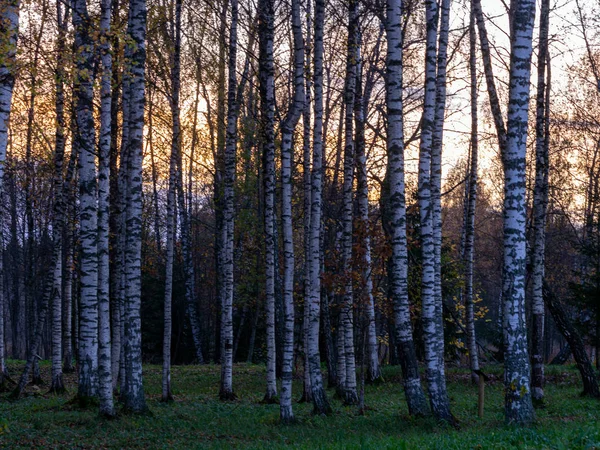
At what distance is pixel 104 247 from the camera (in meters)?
14.3

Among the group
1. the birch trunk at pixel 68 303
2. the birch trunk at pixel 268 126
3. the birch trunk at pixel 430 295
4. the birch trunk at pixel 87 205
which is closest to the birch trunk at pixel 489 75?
the birch trunk at pixel 430 295

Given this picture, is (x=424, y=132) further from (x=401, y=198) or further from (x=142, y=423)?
(x=142, y=423)

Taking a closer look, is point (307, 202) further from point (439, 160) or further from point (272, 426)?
point (272, 426)

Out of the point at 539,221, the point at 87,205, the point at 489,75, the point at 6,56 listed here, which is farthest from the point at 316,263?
the point at 6,56

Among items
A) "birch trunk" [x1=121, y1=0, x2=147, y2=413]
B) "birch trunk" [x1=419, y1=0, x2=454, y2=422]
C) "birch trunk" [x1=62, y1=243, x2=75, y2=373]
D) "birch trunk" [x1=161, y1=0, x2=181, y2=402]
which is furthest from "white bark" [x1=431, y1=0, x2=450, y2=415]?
"birch trunk" [x1=62, y1=243, x2=75, y2=373]

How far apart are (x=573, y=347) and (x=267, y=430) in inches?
442

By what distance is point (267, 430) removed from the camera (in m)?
13.3

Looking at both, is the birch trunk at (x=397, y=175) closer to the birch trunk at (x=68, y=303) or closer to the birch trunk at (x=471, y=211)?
the birch trunk at (x=471, y=211)

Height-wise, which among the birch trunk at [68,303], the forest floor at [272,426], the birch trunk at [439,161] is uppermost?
the birch trunk at [439,161]

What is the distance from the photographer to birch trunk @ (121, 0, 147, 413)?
13773 millimetres

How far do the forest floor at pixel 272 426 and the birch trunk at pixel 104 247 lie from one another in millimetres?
706

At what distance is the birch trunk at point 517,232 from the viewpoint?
11305mm

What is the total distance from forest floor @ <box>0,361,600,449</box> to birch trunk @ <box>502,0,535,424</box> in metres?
0.59

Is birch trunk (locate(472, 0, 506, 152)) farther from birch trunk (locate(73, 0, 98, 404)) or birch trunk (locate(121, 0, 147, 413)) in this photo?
birch trunk (locate(73, 0, 98, 404))
